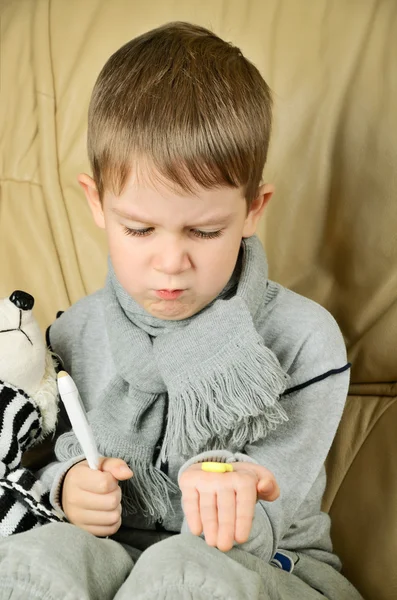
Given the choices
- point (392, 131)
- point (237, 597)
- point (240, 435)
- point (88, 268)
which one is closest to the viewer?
point (237, 597)

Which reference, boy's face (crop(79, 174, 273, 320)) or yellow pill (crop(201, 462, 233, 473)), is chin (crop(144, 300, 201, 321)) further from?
yellow pill (crop(201, 462, 233, 473))

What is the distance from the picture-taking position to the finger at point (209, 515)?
78 cm

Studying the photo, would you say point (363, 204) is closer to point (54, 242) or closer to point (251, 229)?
point (251, 229)

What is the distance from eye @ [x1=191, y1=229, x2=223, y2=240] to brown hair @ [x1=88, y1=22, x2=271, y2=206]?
0.05m

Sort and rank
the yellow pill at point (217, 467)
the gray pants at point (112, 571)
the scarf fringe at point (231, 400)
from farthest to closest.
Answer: the scarf fringe at point (231, 400), the yellow pill at point (217, 467), the gray pants at point (112, 571)

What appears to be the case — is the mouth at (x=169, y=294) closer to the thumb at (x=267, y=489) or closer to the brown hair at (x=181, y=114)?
the brown hair at (x=181, y=114)

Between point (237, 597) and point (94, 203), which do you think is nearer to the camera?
point (237, 597)

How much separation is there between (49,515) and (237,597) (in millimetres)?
301

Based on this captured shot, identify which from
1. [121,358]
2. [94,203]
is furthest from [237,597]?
[94,203]

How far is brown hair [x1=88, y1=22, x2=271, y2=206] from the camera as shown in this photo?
871mm

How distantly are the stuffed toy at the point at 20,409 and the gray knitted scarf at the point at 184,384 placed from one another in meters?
0.07

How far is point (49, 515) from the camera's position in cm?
93

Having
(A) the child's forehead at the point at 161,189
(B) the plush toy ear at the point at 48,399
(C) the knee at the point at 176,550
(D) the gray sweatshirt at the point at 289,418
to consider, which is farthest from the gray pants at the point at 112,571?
(A) the child's forehead at the point at 161,189

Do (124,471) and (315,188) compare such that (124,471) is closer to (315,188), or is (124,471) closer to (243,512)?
(243,512)
